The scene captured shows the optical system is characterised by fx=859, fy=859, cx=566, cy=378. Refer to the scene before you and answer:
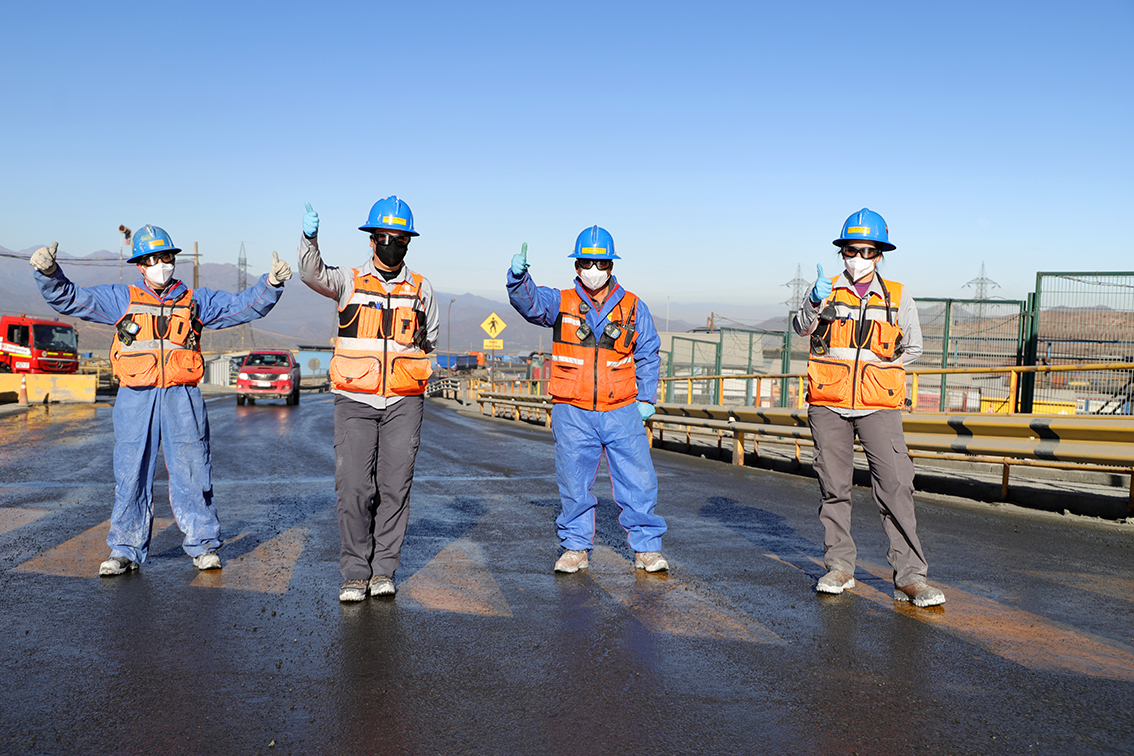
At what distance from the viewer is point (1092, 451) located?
23.9 ft

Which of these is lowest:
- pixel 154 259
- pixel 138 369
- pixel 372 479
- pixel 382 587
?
pixel 382 587

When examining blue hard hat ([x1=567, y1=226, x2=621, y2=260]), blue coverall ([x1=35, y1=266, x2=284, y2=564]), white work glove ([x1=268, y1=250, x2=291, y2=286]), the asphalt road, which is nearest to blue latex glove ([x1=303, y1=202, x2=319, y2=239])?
white work glove ([x1=268, y1=250, x2=291, y2=286])

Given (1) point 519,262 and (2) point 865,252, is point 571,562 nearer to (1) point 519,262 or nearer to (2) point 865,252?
(1) point 519,262

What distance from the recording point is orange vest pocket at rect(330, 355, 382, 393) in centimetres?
475

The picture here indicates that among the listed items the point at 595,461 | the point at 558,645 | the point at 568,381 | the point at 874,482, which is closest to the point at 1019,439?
the point at 874,482

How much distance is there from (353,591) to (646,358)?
7.89 ft

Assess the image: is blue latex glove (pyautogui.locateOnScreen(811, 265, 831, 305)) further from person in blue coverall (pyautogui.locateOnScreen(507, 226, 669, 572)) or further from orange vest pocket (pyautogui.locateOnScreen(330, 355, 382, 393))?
orange vest pocket (pyautogui.locateOnScreen(330, 355, 382, 393))

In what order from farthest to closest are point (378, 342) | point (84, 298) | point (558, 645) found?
point (84, 298)
point (378, 342)
point (558, 645)

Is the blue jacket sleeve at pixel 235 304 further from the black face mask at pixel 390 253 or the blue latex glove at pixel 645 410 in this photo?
the blue latex glove at pixel 645 410

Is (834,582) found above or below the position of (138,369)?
below

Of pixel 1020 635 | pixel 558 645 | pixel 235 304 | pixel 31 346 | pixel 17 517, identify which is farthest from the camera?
pixel 31 346

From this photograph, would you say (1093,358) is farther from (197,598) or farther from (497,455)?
(197,598)

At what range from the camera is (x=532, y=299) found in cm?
530

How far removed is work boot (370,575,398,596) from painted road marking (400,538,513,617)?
4.1 inches
